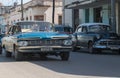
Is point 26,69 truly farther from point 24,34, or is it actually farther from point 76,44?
point 76,44

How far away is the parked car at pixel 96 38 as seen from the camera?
2458 cm

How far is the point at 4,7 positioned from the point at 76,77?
85.3m

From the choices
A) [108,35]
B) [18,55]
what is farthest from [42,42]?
[108,35]

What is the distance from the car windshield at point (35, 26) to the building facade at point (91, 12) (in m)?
15.5

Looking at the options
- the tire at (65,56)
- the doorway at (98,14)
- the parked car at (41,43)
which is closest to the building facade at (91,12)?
the doorway at (98,14)

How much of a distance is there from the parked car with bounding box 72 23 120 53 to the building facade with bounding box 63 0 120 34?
26.7 feet

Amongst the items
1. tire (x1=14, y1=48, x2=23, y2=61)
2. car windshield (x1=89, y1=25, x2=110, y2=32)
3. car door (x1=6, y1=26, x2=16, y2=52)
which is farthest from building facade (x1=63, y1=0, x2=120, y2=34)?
tire (x1=14, y1=48, x2=23, y2=61)

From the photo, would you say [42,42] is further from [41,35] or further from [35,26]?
[35,26]

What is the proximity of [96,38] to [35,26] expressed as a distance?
6.33 metres

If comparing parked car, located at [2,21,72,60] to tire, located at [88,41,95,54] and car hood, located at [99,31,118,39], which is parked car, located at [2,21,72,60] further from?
car hood, located at [99,31,118,39]

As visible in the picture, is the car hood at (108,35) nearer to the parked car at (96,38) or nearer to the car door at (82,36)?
the parked car at (96,38)

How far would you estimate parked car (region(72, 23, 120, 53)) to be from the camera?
80.6 feet

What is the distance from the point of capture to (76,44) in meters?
27.9

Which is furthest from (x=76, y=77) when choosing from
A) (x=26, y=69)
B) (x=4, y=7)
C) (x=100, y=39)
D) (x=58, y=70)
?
(x=4, y=7)
